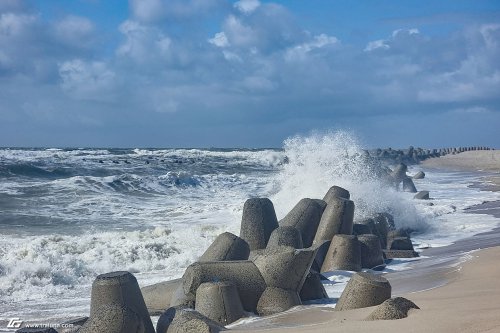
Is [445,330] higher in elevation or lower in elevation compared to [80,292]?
higher

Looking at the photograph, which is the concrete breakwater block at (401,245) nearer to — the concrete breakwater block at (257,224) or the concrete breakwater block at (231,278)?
the concrete breakwater block at (257,224)

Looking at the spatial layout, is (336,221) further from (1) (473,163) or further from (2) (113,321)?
(1) (473,163)

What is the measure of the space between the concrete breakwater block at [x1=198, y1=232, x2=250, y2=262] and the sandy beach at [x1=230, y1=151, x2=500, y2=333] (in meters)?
1.56

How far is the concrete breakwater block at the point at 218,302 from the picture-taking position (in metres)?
6.28

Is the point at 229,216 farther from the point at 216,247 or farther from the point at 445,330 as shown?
the point at 445,330

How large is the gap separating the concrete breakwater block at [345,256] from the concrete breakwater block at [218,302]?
3025 mm

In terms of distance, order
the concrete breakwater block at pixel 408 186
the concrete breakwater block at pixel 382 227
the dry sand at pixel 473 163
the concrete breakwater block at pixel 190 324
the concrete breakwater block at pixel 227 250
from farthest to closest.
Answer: the dry sand at pixel 473 163 → the concrete breakwater block at pixel 408 186 → the concrete breakwater block at pixel 382 227 → the concrete breakwater block at pixel 227 250 → the concrete breakwater block at pixel 190 324

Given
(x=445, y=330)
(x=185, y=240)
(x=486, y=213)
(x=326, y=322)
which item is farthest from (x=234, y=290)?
(x=486, y=213)

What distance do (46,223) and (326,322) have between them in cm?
1105

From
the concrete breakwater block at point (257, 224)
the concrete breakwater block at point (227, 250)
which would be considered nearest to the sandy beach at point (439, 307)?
the concrete breakwater block at point (227, 250)

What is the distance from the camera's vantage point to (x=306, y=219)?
10562 millimetres

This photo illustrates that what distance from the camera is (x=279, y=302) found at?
689 centimetres

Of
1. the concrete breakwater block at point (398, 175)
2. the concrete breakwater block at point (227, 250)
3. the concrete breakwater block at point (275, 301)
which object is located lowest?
the concrete breakwater block at point (275, 301)

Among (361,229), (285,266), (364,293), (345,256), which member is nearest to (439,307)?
(364,293)
